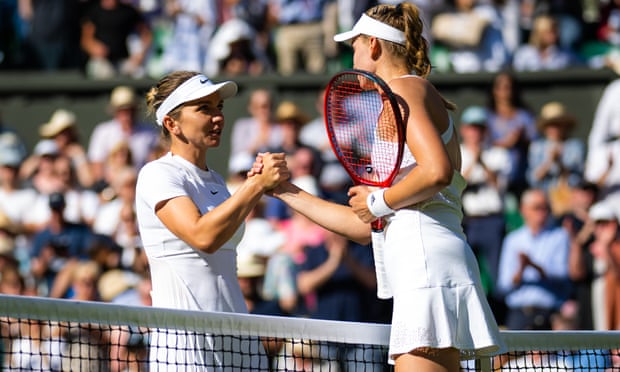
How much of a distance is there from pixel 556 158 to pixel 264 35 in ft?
11.0

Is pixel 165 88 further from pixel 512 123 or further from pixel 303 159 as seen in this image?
pixel 512 123

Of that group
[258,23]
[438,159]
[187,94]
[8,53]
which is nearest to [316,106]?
[258,23]

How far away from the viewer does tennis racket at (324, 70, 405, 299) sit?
172 inches

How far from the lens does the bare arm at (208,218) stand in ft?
15.0

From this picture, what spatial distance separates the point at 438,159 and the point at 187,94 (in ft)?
3.86

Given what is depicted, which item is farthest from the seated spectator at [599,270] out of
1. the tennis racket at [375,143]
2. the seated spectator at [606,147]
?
the tennis racket at [375,143]

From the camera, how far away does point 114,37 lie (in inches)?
496

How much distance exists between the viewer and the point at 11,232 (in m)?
10.4

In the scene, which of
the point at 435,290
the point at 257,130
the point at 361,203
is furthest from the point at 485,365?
the point at 257,130

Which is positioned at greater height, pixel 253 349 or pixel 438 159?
pixel 438 159

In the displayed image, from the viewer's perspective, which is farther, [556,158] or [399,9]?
[556,158]

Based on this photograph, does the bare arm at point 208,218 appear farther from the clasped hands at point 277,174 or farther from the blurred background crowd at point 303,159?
the blurred background crowd at point 303,159

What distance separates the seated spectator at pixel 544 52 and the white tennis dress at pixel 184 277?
7.11 metres

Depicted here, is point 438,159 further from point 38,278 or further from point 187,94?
point 38,278
